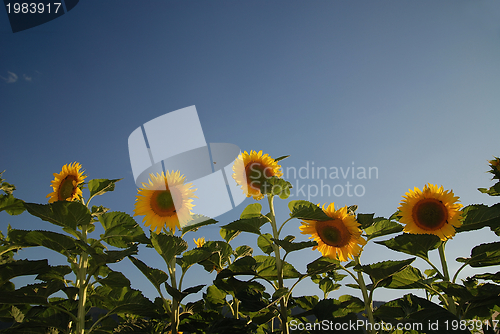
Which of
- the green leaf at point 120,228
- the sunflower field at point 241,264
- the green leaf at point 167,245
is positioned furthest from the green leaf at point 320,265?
the green leaf at point 120,228

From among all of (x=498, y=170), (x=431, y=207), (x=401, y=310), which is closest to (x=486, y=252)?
(x=431, y=207)

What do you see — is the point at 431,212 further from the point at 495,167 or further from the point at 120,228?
the point at 120,228

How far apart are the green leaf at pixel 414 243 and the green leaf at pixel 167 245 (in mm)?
1849

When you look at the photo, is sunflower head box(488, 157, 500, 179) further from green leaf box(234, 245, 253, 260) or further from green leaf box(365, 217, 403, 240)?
green leaf box(234, 245, 253, 260)

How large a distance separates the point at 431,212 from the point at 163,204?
2924 mm

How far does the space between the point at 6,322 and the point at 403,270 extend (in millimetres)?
3839

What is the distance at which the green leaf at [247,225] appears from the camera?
107 inches

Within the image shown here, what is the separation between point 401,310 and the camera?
2818 mm

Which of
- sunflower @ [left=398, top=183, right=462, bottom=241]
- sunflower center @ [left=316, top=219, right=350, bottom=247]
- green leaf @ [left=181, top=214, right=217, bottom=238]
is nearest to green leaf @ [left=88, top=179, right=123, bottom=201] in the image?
green leaf @ [left=181, top=214, right=217, bottom=238]

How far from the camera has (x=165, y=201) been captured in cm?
304

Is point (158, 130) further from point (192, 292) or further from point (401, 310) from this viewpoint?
point (401, 310)

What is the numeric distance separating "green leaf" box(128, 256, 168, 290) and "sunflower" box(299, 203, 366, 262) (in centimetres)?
151

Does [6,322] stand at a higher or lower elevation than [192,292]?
lower

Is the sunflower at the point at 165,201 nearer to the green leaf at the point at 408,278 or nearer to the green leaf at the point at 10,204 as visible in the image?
the green leaf at the point at 10,204
